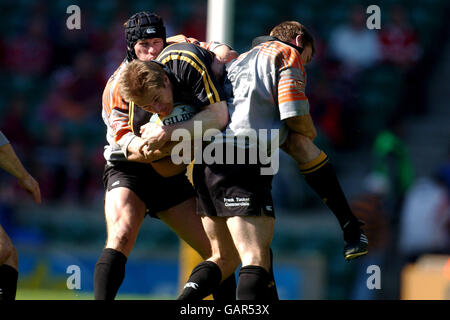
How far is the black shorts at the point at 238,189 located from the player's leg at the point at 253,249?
0.05m

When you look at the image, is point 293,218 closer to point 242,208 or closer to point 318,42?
point 318,42

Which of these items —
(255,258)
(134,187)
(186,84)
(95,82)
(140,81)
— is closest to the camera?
(140,81)

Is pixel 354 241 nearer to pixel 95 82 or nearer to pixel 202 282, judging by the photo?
pixel 202 282

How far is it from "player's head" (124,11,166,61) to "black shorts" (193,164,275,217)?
916 millimetres

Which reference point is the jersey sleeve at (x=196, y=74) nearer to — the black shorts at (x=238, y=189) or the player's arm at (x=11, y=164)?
the black shorts at (x=238, y=189)

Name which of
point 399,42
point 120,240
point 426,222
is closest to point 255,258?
point 120,240

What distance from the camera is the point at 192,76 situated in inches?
184

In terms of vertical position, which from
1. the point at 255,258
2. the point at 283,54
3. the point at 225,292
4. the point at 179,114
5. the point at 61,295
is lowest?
the point at 61,295

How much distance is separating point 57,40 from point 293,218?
4.47 m

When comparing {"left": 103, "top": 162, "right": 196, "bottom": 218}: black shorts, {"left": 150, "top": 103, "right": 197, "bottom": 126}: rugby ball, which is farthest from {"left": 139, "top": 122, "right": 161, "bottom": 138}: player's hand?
{"left": 103, "top": 162, "right": 196, "bottom": 218}: black shorts

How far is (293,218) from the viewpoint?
10391 millimetres

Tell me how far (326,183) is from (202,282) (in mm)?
896

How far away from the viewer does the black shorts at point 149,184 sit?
17.5ft

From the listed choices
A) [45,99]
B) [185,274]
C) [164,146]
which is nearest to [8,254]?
[164,146]
